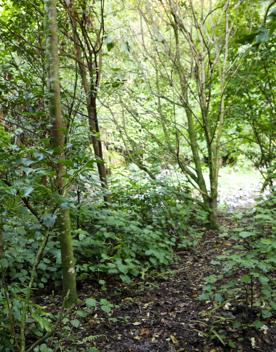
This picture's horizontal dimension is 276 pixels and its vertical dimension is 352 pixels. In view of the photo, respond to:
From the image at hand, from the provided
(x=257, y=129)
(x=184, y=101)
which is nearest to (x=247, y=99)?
(x=257, y=129)

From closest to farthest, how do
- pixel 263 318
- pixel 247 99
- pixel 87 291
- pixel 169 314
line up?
pixel 263 318, pixel 169 314, pixel 87 291, pixel 247 99

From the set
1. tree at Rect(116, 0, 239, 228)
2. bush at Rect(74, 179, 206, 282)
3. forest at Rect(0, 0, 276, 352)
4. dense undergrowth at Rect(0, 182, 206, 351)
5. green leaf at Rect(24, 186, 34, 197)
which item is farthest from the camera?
tree at Rect(116, 0, 239, 228)

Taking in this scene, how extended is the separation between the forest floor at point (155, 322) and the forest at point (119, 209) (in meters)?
0.01

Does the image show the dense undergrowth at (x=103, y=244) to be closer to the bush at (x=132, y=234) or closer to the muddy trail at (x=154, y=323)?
the bush at (x=132, y=234)

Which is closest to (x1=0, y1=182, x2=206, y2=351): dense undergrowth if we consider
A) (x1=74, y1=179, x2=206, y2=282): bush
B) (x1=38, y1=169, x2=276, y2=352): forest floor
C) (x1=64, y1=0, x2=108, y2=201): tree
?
(x1=74, y1=179, x2=206, y2=282): bush

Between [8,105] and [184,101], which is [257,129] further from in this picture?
[8,105]

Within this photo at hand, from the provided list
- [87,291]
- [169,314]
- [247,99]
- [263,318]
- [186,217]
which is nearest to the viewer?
[263,318]

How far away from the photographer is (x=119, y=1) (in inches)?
200

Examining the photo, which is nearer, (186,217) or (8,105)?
(8,105)

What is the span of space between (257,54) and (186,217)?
2.38 metres

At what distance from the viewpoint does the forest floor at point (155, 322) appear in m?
1.96

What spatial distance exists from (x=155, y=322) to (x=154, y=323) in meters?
0.01

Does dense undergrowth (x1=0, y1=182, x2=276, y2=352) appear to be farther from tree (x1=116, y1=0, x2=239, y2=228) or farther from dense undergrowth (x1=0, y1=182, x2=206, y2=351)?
tree (x1=116, y1=0, x2=239, y2=228)

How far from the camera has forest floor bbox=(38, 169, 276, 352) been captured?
1.96 meters
